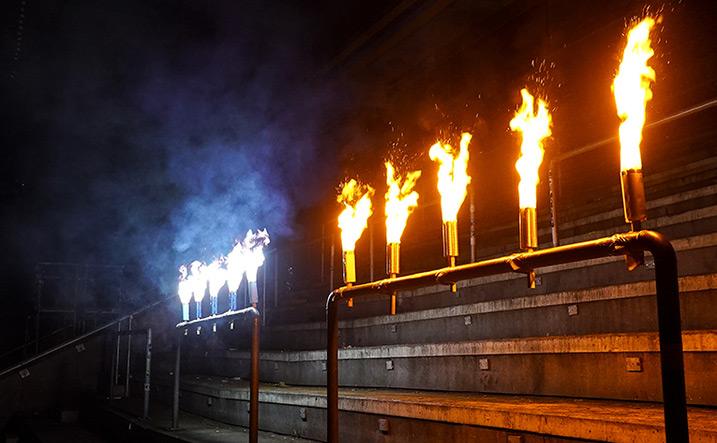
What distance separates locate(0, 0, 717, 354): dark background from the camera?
10695 millimetres

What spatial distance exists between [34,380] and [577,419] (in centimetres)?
1376

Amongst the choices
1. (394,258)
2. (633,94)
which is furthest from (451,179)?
(633,94)

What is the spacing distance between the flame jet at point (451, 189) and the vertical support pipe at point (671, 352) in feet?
4.66

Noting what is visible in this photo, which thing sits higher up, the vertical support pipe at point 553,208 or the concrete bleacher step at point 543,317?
the vertical support pipe at point 553,208

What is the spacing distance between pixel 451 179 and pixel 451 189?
0.20 m

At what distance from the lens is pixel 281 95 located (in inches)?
569

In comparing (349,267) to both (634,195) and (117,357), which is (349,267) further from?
(117,357)

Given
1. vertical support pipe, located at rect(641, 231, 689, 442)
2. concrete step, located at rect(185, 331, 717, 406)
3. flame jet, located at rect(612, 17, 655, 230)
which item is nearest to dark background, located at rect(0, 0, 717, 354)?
concrete step, located at rect(185, 331, 717, 406)

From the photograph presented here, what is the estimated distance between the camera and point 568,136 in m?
12.1

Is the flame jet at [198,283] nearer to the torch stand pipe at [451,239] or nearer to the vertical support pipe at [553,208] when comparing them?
the vertical support pipe at [553,208]

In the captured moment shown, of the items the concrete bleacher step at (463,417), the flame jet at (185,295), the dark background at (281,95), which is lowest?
the concrete bleacher step at (463,417)

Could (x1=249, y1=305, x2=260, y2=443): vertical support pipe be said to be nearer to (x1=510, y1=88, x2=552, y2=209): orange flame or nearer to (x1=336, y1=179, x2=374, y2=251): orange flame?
(x1=336, y1=179, x2=374, y2=251): orange flame

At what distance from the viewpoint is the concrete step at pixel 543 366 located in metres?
4.44

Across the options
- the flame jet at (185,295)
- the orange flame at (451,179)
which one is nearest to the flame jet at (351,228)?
the orange flame at (451,179)
